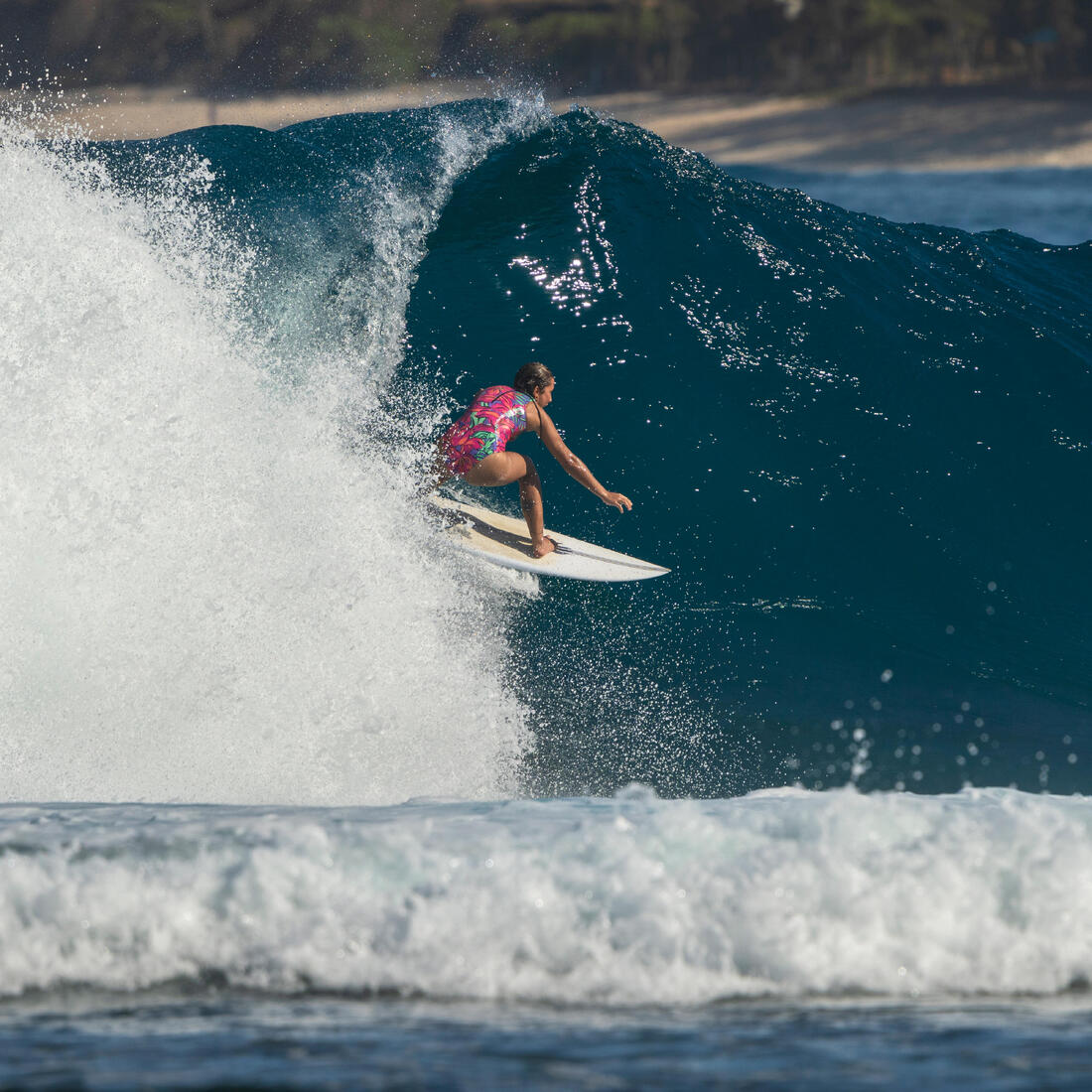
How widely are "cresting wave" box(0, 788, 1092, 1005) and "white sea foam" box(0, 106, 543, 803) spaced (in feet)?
4.94

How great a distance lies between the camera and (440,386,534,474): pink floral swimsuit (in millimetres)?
5672

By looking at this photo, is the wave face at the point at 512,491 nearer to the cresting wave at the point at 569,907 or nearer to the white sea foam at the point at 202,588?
the white sea foam at the point at 202,588

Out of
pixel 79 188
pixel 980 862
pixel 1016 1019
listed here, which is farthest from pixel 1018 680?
pixel 79 188

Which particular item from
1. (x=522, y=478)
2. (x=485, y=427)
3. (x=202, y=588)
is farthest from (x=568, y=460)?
(x=202, y=588)

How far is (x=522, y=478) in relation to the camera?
5812 millimetres

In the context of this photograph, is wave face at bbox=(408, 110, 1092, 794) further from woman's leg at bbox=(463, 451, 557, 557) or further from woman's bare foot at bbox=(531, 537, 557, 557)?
woman's leg at bbox=(463, 451, 557, 557)

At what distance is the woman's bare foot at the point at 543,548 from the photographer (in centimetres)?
584

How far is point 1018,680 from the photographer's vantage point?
5633mm

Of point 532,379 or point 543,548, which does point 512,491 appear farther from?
point 532,379

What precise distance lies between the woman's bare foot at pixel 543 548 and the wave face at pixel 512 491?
22cm

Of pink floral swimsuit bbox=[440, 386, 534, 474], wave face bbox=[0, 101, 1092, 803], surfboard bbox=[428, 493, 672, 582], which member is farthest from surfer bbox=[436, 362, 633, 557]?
wave face bbox=[0, 101, 1092, 803]

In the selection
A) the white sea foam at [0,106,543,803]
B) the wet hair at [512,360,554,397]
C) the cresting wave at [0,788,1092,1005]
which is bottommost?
the cresting wave at [0,788,1092,1005]

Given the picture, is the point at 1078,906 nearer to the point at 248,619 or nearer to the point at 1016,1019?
the point at 1016,1019

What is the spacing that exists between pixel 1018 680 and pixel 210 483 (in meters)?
4.23
